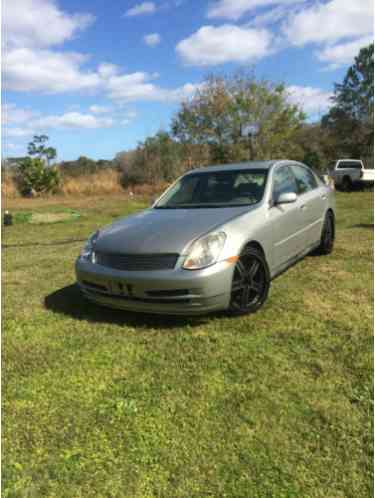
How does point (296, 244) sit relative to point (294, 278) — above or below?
above

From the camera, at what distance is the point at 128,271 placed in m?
3.39

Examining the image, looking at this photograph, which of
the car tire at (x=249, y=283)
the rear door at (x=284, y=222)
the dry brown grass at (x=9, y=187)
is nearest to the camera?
the car tire at (x=249, y=283)

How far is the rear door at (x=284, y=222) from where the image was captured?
13.7 feet

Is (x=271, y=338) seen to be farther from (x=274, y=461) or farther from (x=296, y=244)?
(x=296, y=244)

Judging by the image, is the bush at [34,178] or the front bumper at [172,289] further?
the bush at [34,178]

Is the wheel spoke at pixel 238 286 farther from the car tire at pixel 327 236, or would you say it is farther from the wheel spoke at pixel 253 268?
the car tire at pixel 327 236

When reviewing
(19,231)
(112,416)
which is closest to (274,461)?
(112,416)

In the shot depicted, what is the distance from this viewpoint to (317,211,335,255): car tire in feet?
18.7

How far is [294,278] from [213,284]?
1.91m

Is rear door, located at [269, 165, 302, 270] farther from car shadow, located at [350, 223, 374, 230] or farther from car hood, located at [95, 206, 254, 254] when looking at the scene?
car shadow, located at [350, 223, 374, 230]

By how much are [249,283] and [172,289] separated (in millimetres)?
819

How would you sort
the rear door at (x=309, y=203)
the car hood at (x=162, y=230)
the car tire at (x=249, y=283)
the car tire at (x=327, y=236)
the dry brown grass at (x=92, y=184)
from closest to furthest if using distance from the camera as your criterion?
1. the car hood at (x=162, y=230)
2. the car tire at (x=249, y=283)
3. the rear door at (x=309, y=203)
4. the car tire at (x=327, y=236)
5. the dry brown grass at (x=92, y=184)

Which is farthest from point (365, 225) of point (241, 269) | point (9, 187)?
point (9, 187)

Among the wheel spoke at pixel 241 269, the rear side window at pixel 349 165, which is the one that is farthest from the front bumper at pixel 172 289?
the rear side window at pixel 349 165
